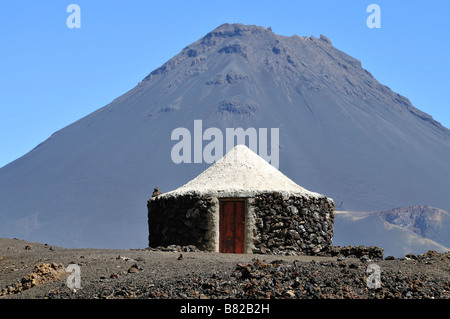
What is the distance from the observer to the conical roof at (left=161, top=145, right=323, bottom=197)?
19.4 metres

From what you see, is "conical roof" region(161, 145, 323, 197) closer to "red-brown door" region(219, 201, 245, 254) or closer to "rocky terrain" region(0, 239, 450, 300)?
"red-brown door" region(219, 201, 245, 254)

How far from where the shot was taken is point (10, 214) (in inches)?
7692

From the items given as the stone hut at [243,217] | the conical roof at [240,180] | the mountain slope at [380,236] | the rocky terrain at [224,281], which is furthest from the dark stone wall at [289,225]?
the mountain slope at [380,236]

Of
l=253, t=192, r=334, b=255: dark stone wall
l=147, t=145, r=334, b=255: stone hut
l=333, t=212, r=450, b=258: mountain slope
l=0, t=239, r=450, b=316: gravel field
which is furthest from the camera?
l=333, t=212, r=450, b=258: mountain slope

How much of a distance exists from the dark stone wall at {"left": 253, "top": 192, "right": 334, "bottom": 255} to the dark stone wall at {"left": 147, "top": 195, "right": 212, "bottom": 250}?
1431 mm

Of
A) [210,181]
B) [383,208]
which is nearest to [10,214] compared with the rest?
→ [383,208]

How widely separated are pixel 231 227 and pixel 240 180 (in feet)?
5.78

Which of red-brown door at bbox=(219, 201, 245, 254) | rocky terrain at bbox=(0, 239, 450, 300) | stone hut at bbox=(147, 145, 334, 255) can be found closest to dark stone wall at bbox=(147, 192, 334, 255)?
stone hut at bbox=(147, 145, 334, 255)

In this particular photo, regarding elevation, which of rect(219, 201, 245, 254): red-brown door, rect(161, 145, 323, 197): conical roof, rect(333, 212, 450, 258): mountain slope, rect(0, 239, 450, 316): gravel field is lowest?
rect(0, 239, 450, 316): gravel field
